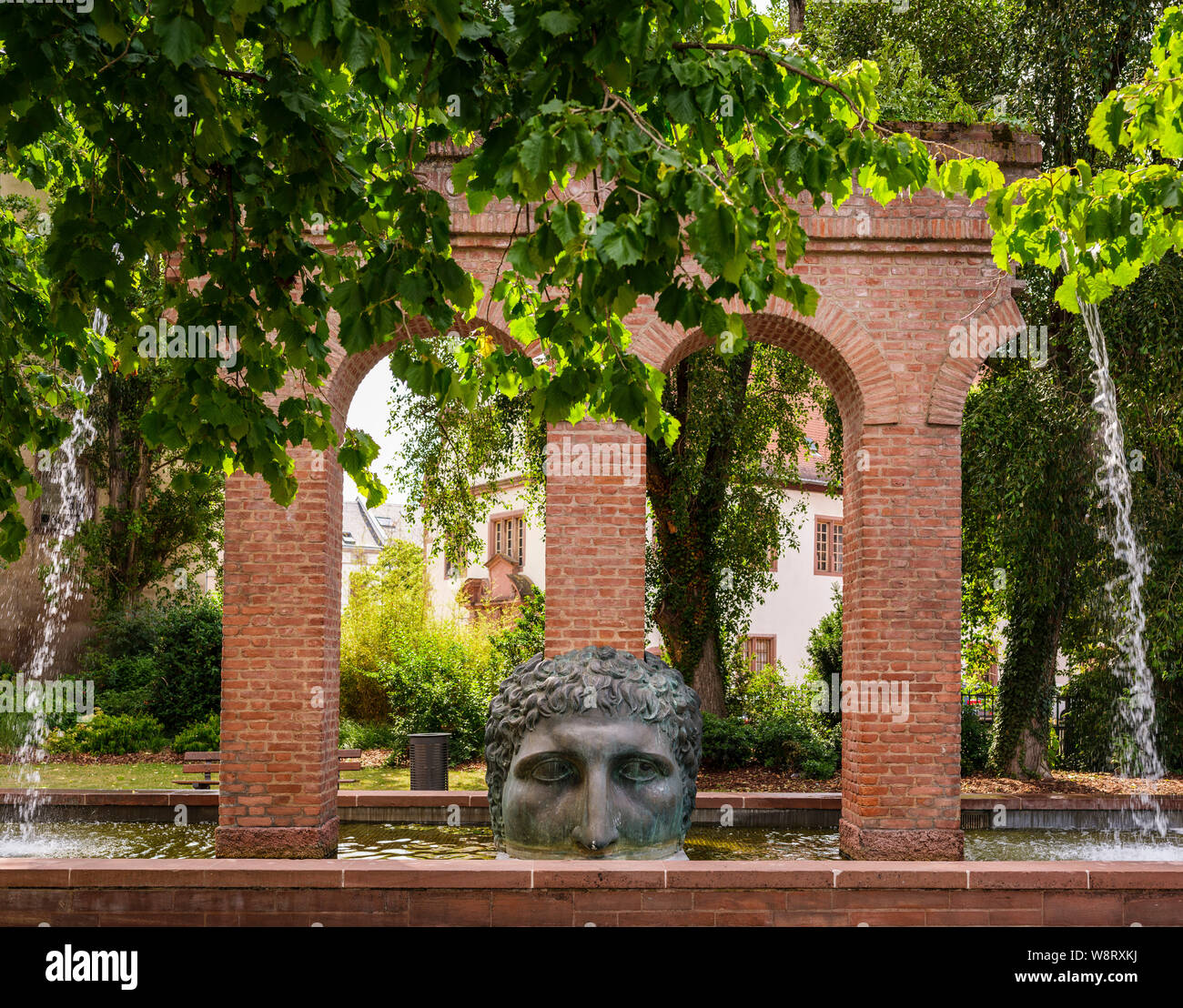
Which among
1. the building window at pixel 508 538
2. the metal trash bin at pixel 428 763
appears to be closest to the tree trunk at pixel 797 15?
the metal trash bin at pixel 428 763

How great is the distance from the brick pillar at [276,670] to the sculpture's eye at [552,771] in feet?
14.5

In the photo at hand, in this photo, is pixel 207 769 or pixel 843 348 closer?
pixel 843 348

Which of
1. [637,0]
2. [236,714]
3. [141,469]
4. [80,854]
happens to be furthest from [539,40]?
[141,469]

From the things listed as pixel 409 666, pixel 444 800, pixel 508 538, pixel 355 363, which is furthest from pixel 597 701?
pixel 508 538

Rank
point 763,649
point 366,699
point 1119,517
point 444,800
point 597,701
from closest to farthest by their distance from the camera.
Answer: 1. point 597,701
2. point 444,800
3. point 1119,517
4. point 366,699
5. point 763,649

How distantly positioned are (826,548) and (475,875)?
85.6 ft

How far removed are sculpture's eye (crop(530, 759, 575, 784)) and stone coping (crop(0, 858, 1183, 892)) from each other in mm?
791

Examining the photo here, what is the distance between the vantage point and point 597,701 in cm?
483

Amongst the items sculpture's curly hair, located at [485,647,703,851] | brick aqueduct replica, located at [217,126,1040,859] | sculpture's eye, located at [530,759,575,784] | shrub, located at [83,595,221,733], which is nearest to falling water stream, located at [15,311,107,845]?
shrub, located at [83,595,221,733]

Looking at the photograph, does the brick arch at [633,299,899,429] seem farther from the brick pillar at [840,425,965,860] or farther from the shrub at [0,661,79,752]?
the shrub at [0,661,79,752]

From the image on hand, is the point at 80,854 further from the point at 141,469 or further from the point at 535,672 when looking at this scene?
the point at 141,469

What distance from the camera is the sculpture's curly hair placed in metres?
4.88

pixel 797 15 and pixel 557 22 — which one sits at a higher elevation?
pixel 797 15

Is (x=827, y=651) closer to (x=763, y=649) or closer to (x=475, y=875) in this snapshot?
(x=763, y=649)
